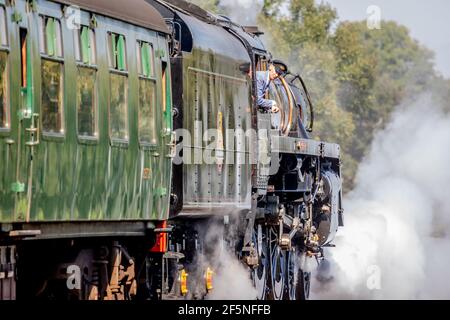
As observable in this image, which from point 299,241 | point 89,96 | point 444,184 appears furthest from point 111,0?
point 444,184

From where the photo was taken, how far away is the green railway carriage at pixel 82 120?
1094cm

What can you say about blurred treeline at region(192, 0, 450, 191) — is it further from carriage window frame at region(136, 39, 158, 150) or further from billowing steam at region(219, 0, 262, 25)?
carriage window frame at region(136, 39, 158, 150)

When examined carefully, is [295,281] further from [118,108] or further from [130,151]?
[118,108]

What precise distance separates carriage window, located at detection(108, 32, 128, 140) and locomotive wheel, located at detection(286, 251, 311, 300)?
8.00m

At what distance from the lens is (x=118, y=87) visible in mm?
12828

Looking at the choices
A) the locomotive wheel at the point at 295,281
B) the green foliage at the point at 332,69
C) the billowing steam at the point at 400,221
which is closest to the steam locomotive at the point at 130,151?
the locomotive wheel at the point at 295,281

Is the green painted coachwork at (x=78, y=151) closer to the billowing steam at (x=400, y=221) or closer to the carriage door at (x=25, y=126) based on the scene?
the carriage door at (x=25, y=126)

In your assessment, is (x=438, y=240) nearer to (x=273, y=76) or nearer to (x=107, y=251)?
(x=273, y=76)

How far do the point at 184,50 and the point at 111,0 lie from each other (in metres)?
1.84

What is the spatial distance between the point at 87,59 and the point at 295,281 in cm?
930

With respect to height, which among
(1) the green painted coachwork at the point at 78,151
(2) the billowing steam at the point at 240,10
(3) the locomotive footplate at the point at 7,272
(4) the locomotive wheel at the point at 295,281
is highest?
(2) the billowing steam at the point at 240,10

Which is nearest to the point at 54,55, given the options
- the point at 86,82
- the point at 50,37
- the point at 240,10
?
the point at 50,37

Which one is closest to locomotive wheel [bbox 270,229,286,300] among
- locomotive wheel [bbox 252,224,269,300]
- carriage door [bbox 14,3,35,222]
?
locomotive wheel [bbox 252,224,269,300]

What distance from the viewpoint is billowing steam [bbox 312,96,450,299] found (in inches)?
1000
